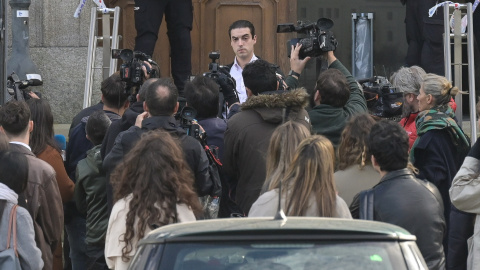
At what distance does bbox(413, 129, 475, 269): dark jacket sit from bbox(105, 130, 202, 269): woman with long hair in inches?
88.4

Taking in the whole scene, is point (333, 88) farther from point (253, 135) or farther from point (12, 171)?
point (12, 171)

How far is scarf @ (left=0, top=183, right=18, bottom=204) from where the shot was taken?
6.46 m

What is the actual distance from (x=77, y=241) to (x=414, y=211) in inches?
137

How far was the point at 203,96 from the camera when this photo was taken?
7.76 metres

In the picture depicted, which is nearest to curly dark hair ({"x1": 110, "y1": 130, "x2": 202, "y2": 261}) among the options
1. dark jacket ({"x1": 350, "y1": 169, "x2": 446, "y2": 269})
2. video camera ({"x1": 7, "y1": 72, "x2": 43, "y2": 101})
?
dark jacket ({"x1": 350, "y1": 169, "x2": 446, "y2": 269})

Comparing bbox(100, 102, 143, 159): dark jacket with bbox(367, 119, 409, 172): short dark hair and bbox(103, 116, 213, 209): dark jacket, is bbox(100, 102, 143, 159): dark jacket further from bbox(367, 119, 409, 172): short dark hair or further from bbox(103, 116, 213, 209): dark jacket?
bbox(367, 119, 409, 172): short dark hair

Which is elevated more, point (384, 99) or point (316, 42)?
point (316, 42)

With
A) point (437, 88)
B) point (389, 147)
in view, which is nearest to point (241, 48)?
point (437, 88)

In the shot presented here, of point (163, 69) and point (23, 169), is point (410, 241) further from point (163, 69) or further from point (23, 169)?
point (163, 69)

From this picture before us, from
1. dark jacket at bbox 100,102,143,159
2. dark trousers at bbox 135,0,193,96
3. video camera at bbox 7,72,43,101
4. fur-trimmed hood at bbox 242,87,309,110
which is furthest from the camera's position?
dark trousers at bbox 135,0,193,96

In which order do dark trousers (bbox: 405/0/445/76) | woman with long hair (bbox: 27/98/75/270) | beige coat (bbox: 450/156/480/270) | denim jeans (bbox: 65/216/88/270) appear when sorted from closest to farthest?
1. beige coat (bbox: 450/156/480/270)
2. woman with long hair (bbox: 27/98/75/270)
3. denim jeans (bbox: 65/216/88/270)
4. dark trousers (bbox: 405/0/445/76)

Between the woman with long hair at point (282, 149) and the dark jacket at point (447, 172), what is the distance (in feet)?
5.76

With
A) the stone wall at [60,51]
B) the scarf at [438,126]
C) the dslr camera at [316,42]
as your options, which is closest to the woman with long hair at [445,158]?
the scarf at [438,126]

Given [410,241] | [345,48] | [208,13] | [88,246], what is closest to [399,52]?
[345,48]
